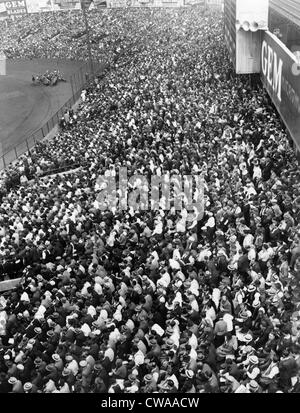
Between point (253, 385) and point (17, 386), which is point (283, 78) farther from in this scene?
point (17, 386)

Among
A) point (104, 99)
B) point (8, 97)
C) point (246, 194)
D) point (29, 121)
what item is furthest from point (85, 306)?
point (8, 97)

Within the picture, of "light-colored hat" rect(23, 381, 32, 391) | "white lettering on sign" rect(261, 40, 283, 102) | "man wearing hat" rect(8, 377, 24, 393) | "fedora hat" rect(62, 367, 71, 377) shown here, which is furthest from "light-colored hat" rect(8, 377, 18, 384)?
"white lettering on sign" rect(261, 40, 283, 102)

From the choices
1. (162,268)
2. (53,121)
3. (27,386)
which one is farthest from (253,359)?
(53,121)

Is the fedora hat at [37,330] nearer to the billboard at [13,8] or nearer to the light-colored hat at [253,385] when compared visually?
the light-colored hat at [253,385]

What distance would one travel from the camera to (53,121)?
2936 cm

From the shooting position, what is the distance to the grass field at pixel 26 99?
2897cm

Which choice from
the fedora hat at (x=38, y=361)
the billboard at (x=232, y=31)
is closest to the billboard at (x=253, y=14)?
the billboard at (x=232, y=31)

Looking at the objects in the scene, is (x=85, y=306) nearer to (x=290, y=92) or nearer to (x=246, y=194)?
(x=246, y=194)

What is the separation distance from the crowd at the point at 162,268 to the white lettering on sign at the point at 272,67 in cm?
126

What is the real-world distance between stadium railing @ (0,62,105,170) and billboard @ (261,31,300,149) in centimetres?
1244

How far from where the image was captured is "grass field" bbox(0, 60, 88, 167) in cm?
2897

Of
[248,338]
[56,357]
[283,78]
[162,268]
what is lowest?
[56,357]

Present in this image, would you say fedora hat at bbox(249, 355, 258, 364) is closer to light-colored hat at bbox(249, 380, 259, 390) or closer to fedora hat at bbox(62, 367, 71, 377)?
light-colored hat at bbox(249, 380, 259, 390)

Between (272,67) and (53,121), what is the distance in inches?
602
